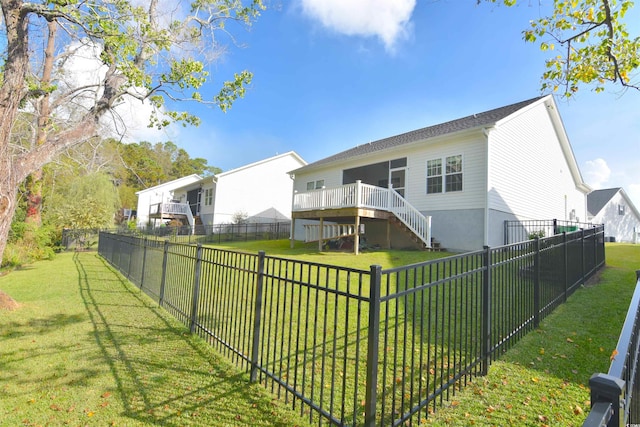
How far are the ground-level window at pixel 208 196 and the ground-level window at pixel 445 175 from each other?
19282mm

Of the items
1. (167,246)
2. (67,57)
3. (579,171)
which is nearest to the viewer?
(167,246)

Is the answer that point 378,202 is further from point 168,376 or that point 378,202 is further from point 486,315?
point 168,376

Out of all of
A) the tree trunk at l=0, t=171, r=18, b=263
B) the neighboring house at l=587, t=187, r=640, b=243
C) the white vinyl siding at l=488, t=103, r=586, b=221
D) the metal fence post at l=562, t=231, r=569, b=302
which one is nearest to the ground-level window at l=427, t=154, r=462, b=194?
the white vinyl siding at l=488, t=103, r=586, b=221

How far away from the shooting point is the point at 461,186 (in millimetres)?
12219

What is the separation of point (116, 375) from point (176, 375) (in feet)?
2.40

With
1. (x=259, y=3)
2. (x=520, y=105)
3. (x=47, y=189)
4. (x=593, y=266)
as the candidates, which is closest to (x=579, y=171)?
(x=520, y=105)

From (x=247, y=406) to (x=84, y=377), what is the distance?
7.04 ft

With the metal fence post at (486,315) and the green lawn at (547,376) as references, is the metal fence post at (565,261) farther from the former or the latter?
the metal fence post at (486,315)

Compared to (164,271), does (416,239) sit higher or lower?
higher

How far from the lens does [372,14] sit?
828 centimetres

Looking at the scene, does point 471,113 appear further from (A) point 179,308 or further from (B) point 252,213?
(B) point 252,213

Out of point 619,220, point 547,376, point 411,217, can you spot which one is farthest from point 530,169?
point 619,220

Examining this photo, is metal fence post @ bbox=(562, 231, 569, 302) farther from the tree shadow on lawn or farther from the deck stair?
the tree shadow on lawn

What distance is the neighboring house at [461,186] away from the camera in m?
11.7
